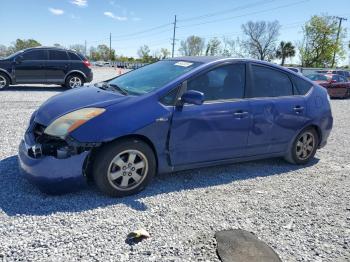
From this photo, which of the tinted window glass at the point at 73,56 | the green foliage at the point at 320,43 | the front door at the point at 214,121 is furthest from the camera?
the green foliage at the point at 320,43

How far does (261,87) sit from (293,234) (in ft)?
7.11

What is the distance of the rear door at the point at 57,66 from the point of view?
13141mm

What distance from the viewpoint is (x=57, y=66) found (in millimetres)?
13242

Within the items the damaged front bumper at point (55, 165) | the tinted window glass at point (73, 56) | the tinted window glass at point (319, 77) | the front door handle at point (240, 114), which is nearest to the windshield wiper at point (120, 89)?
the damaged front bumper at point (55, 165)

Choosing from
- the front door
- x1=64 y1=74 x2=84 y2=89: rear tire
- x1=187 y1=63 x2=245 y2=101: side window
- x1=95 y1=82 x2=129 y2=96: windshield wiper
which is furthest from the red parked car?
x1=95 y1=82 x2=129 y2=96: windshield wiper

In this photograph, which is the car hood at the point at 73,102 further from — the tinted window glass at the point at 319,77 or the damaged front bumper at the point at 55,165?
the tinted window glass at the point at 319,77

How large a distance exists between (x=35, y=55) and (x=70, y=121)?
10767mm

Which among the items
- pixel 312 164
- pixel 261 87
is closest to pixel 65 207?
pixel 261 87

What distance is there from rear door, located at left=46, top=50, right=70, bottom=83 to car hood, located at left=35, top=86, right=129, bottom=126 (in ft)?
32.1

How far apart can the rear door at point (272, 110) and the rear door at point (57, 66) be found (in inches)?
410

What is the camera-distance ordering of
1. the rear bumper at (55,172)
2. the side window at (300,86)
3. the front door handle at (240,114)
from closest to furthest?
the rear bumper at (55,172)
the front door handle at (240,114)
the side window at (300,86)

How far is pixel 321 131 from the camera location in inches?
211

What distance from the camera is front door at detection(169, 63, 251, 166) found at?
12.9ft

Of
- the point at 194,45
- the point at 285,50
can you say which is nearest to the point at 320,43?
the point at 285,50
